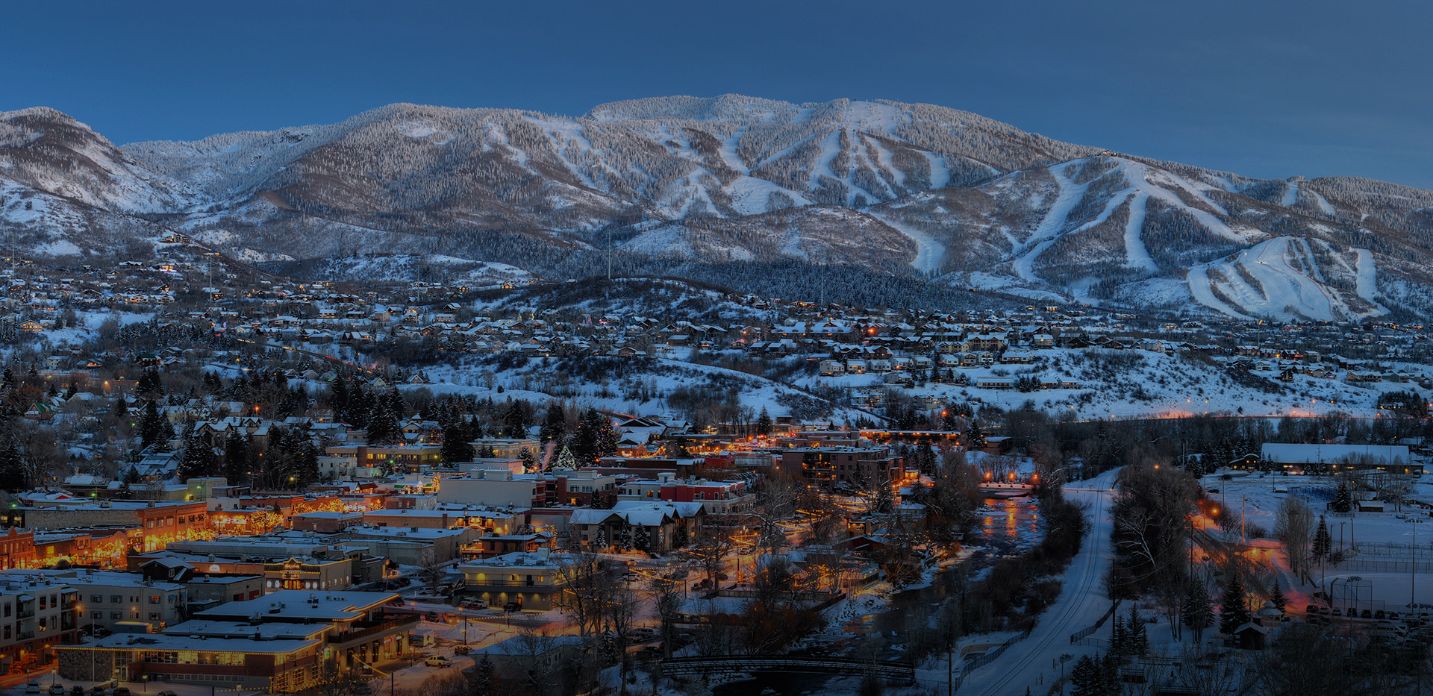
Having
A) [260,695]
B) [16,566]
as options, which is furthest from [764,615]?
[16,566]

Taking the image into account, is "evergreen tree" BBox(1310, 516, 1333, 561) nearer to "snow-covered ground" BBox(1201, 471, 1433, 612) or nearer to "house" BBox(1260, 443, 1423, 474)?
"snow-covered ground" BBox(1201, 471, 1433, 612)

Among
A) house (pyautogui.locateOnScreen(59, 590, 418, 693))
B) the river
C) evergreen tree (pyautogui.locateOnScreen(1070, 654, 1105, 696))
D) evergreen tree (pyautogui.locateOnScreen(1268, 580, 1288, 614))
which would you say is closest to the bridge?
the river

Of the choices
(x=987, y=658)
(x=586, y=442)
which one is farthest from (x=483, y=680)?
(x=586, y=442)

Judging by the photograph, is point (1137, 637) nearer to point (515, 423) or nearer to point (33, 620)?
point (33, 620)

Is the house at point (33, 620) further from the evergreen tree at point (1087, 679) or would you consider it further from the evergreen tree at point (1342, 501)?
the evergreen tree at point (1342, 501)

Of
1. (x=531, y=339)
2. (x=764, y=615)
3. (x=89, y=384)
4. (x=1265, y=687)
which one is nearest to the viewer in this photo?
(x=1265, y=687)

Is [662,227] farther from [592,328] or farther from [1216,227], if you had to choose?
[592,328]
